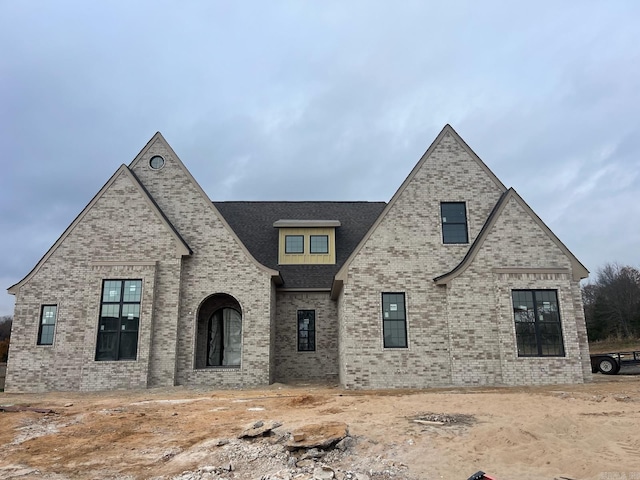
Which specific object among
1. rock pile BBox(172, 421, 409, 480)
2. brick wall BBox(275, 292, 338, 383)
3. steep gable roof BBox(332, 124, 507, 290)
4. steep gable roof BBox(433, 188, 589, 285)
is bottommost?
rock pile BBox(172, 421, 409, 480)

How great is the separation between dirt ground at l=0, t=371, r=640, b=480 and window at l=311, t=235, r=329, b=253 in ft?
35.4

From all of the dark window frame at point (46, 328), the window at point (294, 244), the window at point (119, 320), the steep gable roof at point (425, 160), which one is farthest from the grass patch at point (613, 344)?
A: the dark window frame at point (46, 328)

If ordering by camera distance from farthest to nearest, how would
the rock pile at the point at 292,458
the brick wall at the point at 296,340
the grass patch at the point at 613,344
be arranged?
the grass patch at the point at 613,344
the brick wall at the point at 296,340
the rock pile at the point at 292,458

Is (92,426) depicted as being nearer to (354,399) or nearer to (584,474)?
(354,399)

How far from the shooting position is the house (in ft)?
51.6

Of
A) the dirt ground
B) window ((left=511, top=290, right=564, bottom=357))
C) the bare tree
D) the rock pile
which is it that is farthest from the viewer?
Result: the bare tree

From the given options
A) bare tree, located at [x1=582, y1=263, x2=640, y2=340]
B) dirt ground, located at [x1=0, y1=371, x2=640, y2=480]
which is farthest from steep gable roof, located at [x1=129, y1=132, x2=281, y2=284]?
bare tree, located at [x1=582, y1=263, x2=640, y2=340]

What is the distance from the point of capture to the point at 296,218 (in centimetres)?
2397

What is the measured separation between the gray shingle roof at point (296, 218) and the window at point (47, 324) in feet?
28.9

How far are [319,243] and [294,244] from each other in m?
1.26

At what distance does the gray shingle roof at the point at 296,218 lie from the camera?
21.4 meters

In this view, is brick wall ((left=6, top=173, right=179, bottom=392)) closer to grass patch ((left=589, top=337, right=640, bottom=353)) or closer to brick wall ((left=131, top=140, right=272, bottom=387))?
brick wall ((left=131, top=140, right=272, bottom=387))

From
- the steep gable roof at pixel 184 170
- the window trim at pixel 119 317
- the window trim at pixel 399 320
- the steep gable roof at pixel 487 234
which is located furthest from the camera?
the steep gable roof at pixel 184 170

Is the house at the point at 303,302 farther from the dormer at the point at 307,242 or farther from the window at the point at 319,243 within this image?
the window at the point at 319,243
